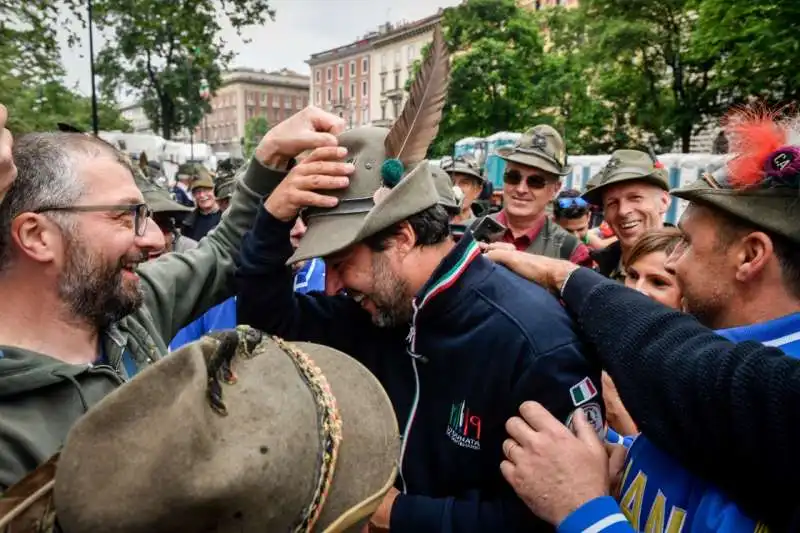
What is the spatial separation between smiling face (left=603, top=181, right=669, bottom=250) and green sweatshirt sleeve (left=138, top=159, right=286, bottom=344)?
272 cm

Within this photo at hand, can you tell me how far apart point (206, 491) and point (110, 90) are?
48.2 metres

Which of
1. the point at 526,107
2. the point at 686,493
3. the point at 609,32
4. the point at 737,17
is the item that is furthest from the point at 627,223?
the point at 526,107

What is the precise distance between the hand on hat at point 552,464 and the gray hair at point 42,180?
1399 mm

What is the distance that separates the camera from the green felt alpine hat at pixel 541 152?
469 cm

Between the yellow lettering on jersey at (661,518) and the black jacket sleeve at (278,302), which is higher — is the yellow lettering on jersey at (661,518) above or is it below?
below

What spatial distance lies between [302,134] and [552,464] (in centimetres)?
128

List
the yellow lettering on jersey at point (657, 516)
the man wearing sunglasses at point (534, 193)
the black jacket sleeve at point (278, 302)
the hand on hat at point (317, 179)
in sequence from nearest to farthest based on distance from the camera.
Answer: the yellow lettering on jersey at point (657, 516) < the hand on hat at point (317, 179) < the black jacket sleeve at point (278, 302) < the man wearing sunglasses at point (534, 193)

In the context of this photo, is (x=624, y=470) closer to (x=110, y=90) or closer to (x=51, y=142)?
(x=51, y=142)

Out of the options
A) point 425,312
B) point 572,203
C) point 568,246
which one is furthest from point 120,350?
point 572,203

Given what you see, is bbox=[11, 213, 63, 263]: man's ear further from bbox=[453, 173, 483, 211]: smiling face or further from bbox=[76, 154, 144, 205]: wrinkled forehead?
bbox=[453, 173, 483, 211]: smiling face

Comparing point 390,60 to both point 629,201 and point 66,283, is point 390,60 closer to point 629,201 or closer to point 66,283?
point 629,201

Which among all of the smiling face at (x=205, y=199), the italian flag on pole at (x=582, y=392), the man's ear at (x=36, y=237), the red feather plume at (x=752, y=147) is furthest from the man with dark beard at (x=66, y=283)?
the smiling face at (x=205, y=199)

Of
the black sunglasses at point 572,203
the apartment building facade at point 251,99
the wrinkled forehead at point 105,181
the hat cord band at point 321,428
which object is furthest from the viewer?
the apartment building facade at point 251,99

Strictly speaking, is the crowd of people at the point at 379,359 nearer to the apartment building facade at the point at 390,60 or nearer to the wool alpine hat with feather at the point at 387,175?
the wool alpine hat with feather at the point at 387,175
